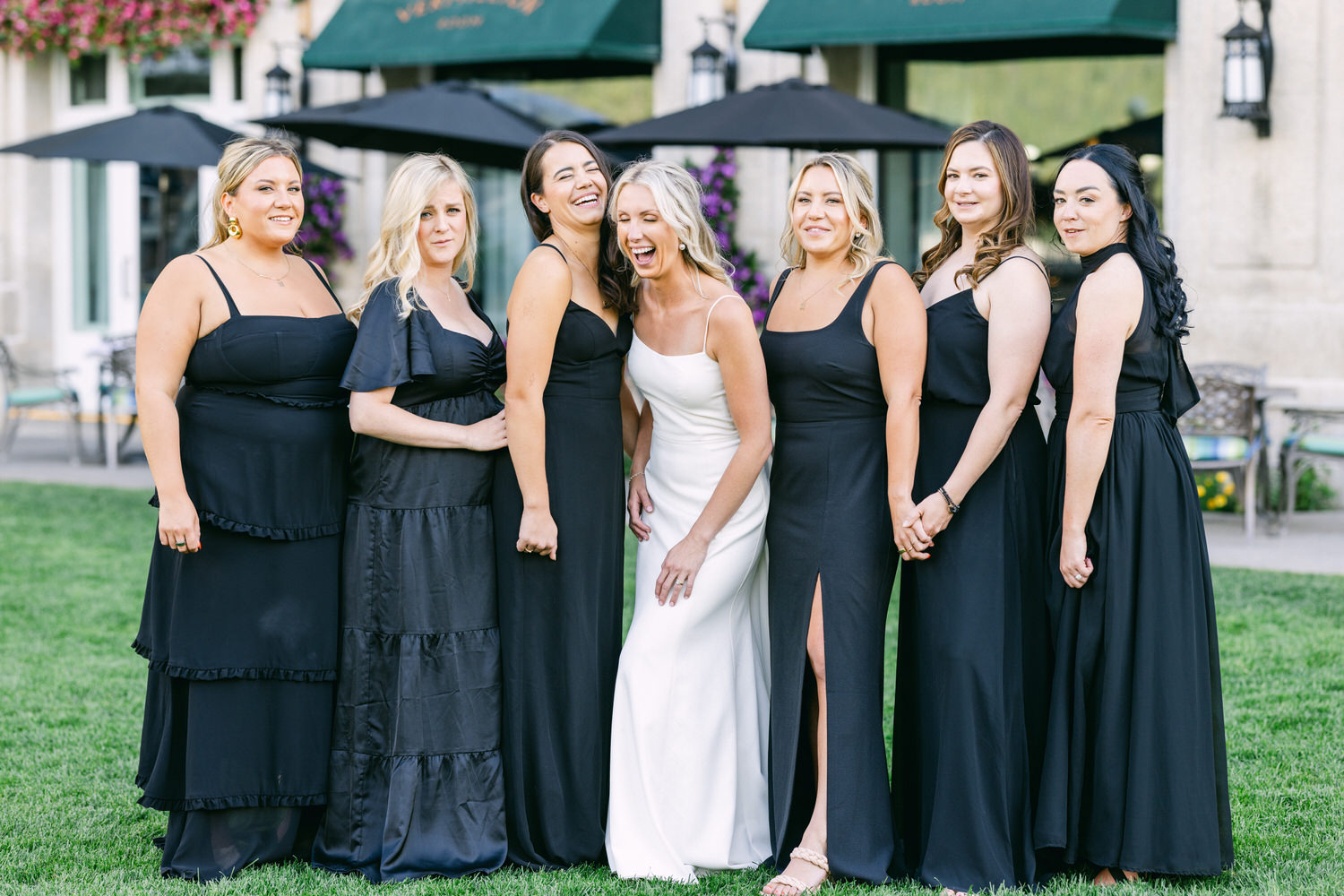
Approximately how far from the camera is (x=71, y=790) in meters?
4.77

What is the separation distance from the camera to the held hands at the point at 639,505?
13.6 ft

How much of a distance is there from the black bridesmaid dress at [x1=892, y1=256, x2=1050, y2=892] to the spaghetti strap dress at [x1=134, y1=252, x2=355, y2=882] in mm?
1667

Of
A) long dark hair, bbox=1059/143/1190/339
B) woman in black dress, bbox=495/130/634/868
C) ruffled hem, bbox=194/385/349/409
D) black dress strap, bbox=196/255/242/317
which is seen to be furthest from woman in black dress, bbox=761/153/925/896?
black dress strap, bbox=196/255/242/317

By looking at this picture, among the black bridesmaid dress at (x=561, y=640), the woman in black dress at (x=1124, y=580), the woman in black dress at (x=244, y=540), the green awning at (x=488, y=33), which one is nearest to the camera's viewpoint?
the woman in black dress at (x=1124, y=580)

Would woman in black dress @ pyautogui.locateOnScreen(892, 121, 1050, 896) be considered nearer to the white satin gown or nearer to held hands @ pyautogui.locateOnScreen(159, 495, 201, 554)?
the white satin gown

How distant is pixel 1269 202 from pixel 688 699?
780 cm

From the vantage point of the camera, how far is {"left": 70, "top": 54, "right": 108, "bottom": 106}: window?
611 inches

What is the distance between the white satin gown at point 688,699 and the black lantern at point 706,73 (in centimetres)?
793

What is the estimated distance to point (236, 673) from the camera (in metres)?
4.00

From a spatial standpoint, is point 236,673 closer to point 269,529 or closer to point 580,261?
point 269,529

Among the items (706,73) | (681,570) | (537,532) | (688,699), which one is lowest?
(688,699)

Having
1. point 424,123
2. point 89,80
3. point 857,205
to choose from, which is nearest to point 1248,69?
point 424,123

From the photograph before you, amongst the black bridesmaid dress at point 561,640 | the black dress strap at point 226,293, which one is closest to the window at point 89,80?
the black dress strap at point 226,293

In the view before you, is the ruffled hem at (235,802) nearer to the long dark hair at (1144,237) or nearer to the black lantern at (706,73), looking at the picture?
the long dark hair at (1144,237)
